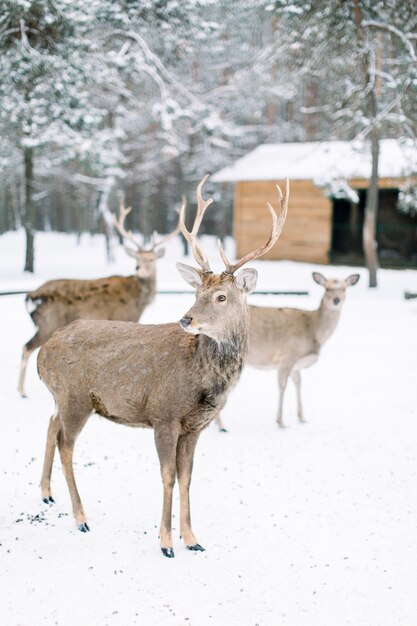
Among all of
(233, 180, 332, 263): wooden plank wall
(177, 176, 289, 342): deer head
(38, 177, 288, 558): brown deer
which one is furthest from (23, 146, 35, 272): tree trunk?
(177, 176, 289, 342): deer head

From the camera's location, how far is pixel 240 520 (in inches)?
185

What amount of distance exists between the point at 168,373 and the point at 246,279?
2.58ft

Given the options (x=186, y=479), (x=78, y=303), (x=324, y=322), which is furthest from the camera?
(x=78, y=303)

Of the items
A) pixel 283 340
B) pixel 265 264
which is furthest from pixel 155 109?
pixel 283 340

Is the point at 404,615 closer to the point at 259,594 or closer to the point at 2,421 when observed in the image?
the point at 259,594

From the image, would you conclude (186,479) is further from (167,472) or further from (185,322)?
(185,322)

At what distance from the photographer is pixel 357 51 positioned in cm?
1558

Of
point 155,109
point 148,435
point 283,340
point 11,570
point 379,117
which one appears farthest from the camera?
point 155,109

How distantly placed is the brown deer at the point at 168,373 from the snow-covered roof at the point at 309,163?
14.9 m

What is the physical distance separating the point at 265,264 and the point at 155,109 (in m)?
7.65

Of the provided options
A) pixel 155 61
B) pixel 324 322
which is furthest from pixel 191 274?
pixel 155 61

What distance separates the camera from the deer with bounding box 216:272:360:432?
23.0 feet

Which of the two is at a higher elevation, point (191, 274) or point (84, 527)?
point (191, 274)

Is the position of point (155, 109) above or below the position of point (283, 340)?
above
